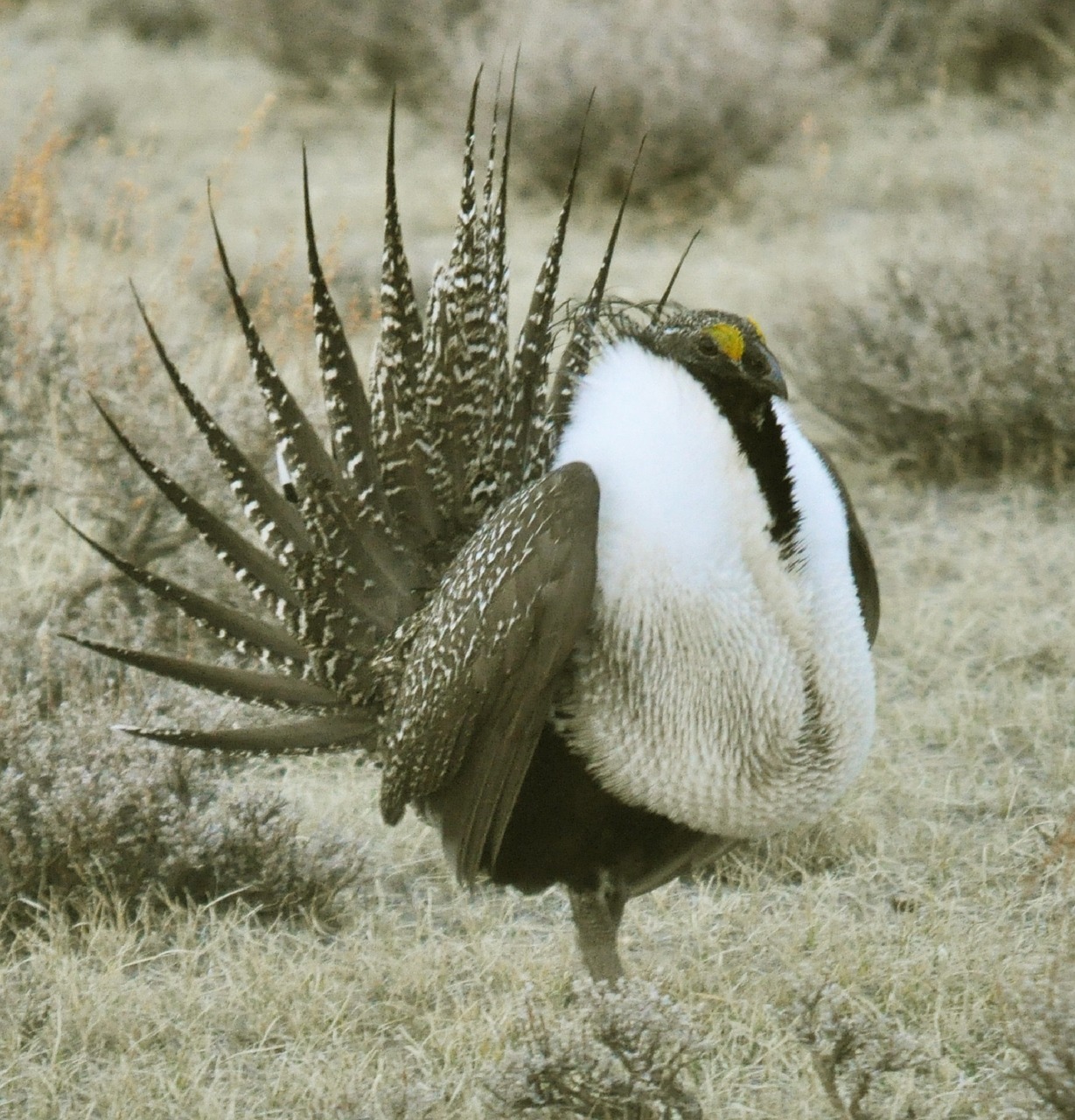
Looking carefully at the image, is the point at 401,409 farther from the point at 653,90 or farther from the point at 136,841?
the point at 653,90

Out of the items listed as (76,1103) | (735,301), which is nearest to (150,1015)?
(76,1103)

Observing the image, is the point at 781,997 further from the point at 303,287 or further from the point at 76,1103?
the point at 303,287

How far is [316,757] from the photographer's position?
314cm

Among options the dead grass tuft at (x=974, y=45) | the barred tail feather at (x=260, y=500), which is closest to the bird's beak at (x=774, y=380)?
the barred tail feather at (x=260, y=500)

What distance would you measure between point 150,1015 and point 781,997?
2.70 ft

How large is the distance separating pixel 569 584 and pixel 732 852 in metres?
0.97

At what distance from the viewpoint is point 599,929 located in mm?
2189

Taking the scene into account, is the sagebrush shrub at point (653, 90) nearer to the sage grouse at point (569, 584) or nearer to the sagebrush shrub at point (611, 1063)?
the sage grouse at point (569, 584)

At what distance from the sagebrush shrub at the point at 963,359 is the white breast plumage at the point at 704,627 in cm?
217

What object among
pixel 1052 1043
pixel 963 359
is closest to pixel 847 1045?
pixel 1052 1043

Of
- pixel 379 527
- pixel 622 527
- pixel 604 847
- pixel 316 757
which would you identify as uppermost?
pixel 622 527

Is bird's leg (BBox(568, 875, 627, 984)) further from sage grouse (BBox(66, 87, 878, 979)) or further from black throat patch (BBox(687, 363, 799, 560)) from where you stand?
black throat patch (BBox(687, 363, 799, 560))

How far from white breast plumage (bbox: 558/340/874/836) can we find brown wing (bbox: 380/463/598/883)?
0.06 m

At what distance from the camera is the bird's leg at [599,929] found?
216 cm
